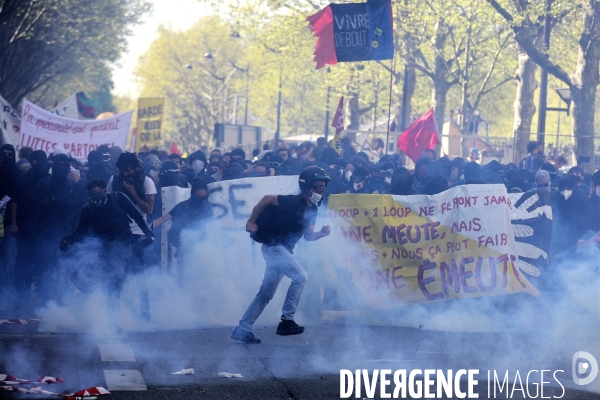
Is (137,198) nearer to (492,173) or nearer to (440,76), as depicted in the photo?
(492,173)

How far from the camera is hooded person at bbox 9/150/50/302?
10844mm

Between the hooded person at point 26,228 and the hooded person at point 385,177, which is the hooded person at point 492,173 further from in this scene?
Answer: the hooded person at point 26,228


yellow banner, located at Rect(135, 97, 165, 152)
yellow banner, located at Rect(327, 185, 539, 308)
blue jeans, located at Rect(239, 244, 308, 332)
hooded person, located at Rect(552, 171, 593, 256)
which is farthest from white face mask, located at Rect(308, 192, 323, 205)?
yellow banner, located at Rect(135, 97, 165, 152)

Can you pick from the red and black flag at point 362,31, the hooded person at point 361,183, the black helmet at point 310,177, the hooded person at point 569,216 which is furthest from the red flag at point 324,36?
the black helmet at point 310,177

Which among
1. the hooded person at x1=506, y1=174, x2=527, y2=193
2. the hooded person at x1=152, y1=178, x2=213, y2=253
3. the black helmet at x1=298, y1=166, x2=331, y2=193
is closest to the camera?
the black helmet at x1=298, y1=166, x2=331, y2=193

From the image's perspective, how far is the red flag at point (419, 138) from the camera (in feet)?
54.1

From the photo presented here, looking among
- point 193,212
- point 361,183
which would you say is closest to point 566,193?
point 361,183

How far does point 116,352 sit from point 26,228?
11.7ft

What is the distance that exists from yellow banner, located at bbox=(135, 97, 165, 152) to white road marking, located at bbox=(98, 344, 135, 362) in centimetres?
1487

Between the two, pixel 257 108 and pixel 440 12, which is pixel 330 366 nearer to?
pixel 440 12

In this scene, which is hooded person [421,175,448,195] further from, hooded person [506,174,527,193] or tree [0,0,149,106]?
tree [0,0,149,106]

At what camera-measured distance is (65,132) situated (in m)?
17.5

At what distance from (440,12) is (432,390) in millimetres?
20500

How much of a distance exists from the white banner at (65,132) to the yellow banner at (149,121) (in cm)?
422
